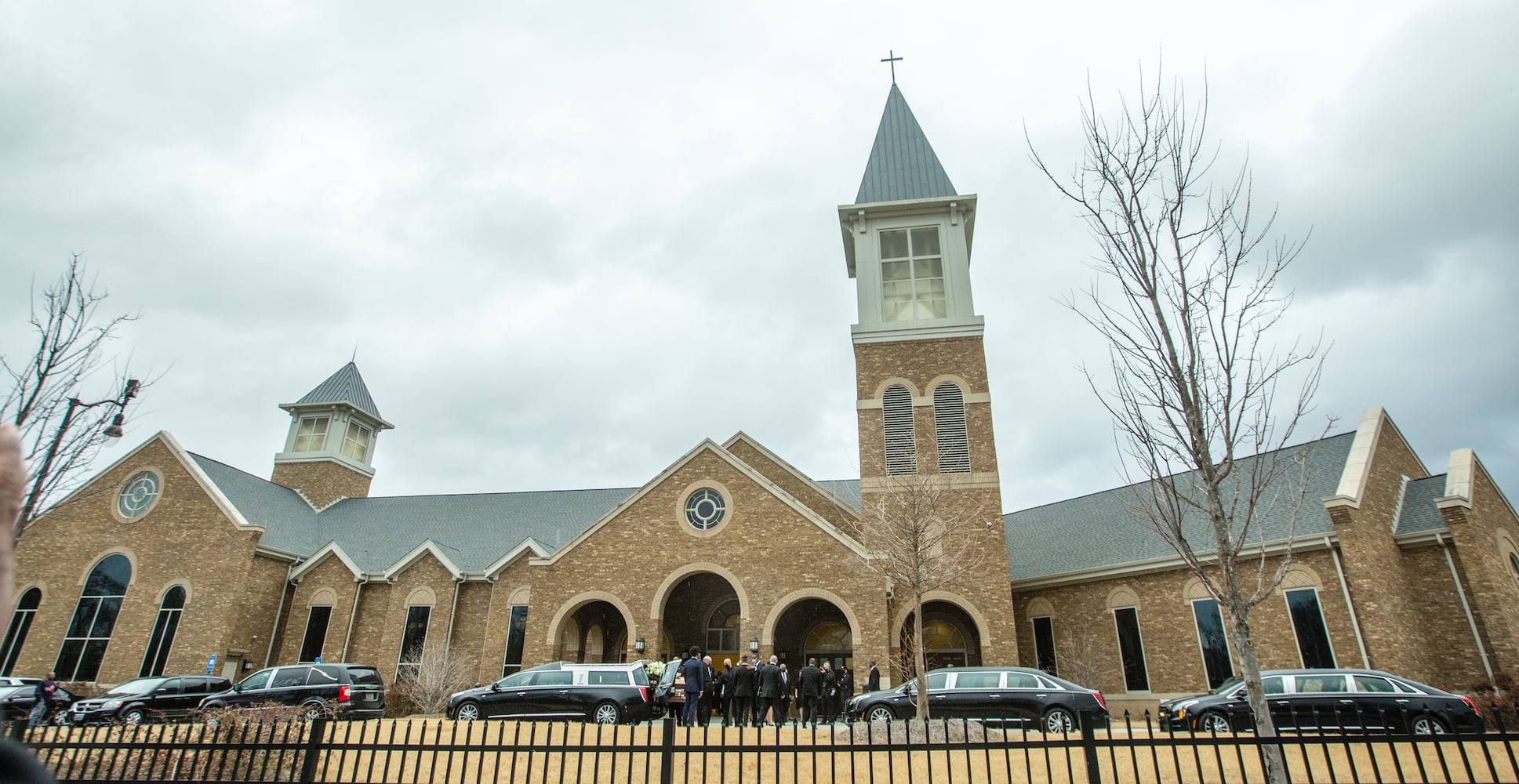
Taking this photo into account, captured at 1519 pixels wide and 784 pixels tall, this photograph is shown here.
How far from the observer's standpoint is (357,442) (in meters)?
43.6

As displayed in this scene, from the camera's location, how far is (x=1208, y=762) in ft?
35.7

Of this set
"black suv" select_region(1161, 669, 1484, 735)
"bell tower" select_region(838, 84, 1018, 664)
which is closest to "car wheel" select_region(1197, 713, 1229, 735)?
"black suv" select_region(1161, 669, 1484, 735)

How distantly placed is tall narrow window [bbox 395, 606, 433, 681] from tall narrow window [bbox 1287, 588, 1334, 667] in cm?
2494

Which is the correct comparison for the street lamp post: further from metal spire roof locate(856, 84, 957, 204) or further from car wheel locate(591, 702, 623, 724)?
metal spire roof locate(856, 84, 957, 204)

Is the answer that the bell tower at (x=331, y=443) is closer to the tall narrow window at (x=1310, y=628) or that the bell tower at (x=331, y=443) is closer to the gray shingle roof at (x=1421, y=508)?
the tall narrow window at (x=1310, y=628)

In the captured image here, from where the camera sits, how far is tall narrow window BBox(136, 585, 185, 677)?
87.7ft

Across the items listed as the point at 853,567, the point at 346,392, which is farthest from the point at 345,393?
the point at 853,567

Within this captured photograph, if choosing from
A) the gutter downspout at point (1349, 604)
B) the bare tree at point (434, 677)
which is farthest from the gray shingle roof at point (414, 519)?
the gutter downspout at point (1349, 604)

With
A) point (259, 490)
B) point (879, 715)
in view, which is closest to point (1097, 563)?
point (879, 715)

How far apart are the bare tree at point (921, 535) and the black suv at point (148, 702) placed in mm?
17229

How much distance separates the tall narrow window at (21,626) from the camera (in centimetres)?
2756

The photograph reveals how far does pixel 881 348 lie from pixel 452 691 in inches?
664

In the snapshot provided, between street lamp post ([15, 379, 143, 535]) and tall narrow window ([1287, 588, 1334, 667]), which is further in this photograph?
tall narrow window ([1287, 588, 1334, 667])

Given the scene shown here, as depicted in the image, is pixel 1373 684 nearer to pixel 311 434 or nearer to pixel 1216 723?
pixel 1216 723
